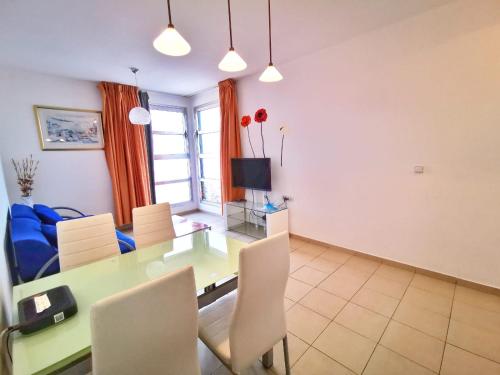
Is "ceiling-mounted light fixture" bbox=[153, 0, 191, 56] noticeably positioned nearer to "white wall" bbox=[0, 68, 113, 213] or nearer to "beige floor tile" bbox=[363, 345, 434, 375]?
"beige floor tile" bbox=[363, 345, 434, 375]

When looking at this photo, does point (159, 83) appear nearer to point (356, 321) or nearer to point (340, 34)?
point (340, 34)

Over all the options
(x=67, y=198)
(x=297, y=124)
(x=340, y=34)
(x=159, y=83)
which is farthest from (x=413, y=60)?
(x=67, y=198)

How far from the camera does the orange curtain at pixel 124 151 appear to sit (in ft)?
13.8

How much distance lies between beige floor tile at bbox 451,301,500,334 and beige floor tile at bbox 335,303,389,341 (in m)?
0.63

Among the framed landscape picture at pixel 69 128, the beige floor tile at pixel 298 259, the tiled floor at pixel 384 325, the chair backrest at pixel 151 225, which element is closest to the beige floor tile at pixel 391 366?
the tiled floor at pixel 384 325

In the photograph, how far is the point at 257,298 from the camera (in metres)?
1.17

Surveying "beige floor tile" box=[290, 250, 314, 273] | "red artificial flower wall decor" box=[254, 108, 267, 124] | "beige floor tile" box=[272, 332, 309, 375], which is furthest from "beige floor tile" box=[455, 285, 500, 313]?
"red artificial flower wall decor" box=[254, 108, 267, 124]

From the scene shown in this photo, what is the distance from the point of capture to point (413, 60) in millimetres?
2439

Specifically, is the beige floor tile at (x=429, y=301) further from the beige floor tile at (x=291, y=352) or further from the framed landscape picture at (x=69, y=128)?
the framed landscape picture at (x=69, y=128)

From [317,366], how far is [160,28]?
129 inches

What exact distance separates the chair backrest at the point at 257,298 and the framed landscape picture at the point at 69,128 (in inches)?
168

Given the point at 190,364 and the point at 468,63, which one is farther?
the point at 468,63

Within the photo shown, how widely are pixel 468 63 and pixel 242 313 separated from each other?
2.88 metres

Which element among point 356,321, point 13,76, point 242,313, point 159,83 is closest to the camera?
point 242,313
